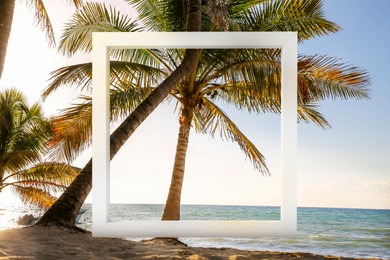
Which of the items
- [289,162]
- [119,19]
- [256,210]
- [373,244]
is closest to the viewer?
[289,162]

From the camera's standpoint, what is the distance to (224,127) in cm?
810

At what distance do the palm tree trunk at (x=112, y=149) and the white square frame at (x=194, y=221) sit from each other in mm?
1180

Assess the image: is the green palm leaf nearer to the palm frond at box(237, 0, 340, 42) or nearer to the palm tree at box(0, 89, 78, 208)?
the palm frond at box(237, 0, 340, 42)

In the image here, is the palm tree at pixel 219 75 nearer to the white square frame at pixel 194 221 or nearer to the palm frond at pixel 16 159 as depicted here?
the white square frame at pixel 194 221

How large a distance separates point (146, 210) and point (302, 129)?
332 inches

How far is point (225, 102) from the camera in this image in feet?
29.4

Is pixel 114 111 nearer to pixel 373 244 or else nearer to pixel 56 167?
pixel 56 167

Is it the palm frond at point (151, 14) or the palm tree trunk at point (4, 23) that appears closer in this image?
the palm tree trunk at point (4, 23)

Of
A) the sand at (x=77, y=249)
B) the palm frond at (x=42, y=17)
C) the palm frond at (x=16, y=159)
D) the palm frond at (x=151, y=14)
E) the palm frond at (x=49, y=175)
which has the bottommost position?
the sand at (x=77, y=249)

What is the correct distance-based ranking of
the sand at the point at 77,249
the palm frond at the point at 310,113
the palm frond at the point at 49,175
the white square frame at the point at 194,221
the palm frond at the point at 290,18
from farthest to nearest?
the palm frond at the point at 49,175, the palm frond at the point at 310,113, the palm frond at the point at 290,18, the white square frame at the point at 194,221, the sand at the point at 77,249

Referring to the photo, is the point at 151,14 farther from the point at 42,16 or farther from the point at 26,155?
the point at 26,155

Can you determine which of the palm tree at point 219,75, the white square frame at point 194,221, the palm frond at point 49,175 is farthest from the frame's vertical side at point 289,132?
the palm frond at point 49,175

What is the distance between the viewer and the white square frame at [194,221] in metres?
3.33

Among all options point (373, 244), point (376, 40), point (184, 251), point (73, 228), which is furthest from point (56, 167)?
point (376, 40)
